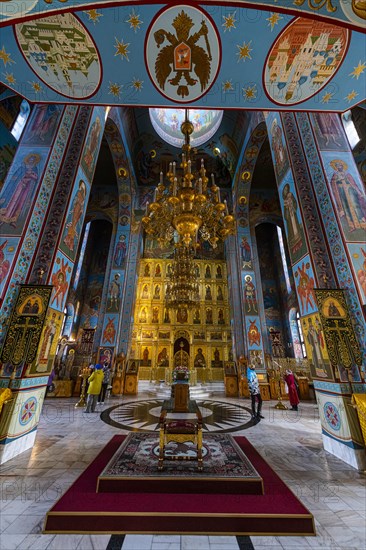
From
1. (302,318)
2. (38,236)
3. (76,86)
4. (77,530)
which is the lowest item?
(77,530)

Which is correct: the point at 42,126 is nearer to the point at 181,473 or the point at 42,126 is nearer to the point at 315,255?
the point at 315,255

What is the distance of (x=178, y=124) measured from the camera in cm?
1441

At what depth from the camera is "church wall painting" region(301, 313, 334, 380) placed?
404 cm

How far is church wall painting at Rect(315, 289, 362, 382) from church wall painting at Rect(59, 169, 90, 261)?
16.7ft

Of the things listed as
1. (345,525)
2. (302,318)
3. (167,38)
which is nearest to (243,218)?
(302,318)

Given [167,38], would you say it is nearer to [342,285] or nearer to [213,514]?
[342,285]

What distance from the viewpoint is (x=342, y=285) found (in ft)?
13.7

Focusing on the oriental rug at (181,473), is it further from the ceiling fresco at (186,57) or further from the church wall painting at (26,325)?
the ceiling fresco at (186,57)

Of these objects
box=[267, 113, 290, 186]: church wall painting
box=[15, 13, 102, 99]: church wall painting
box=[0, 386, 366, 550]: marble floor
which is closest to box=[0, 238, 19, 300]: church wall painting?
box=[15, 13, 102, 99]: church wall painting

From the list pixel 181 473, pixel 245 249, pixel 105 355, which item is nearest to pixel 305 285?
pixel 181 473

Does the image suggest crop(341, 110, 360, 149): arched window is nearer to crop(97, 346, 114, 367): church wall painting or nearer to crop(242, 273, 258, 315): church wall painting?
crop(242, 273, 258, 315): church wall painting

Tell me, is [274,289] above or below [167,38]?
above

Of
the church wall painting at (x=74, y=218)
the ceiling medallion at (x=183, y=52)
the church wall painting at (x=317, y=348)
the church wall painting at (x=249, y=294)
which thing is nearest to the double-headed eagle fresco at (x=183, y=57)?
the ceiling medallion at (x=183, y=52)

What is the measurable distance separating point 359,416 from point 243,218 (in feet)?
35.9
